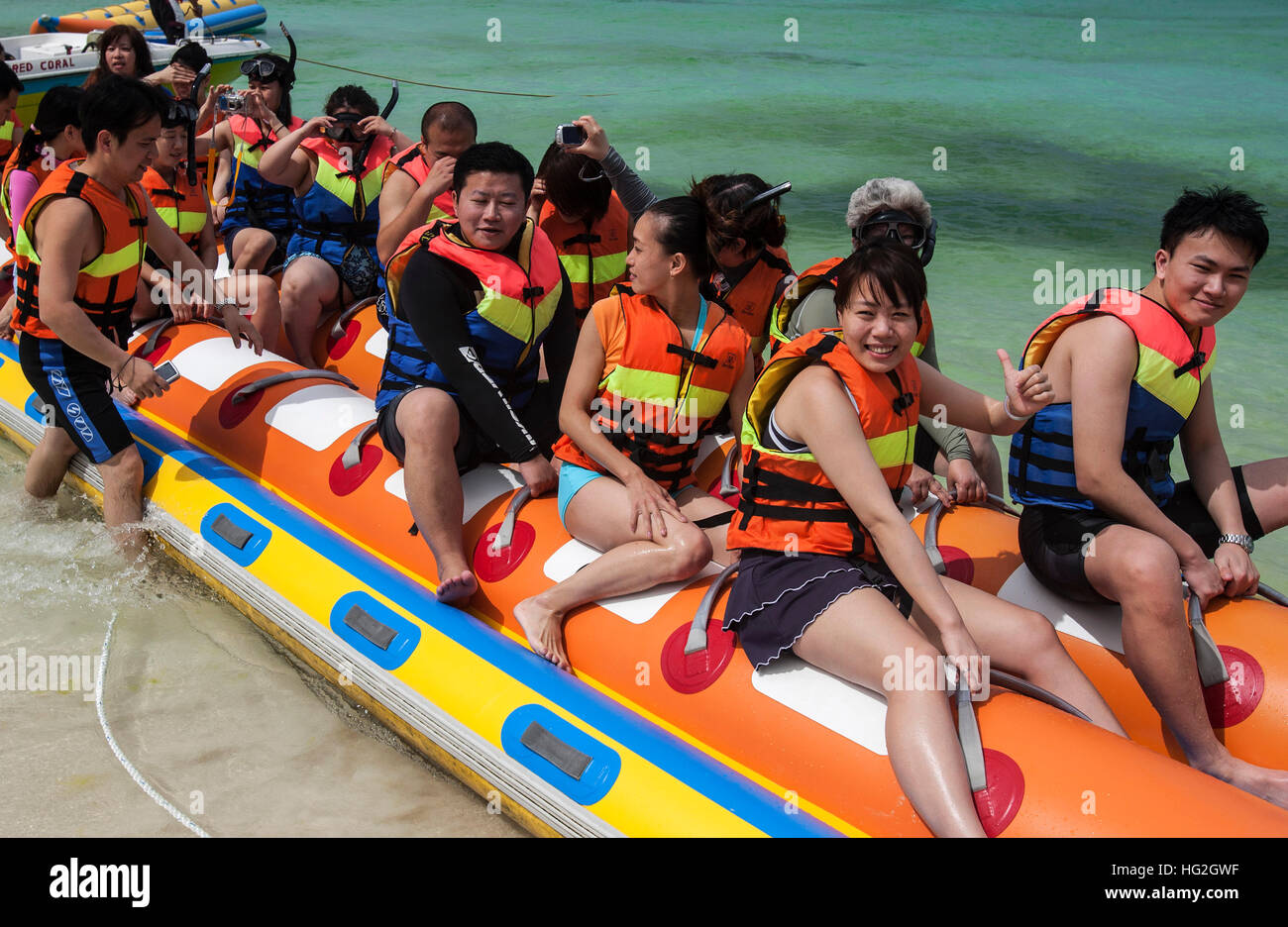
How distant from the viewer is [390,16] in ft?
69.2

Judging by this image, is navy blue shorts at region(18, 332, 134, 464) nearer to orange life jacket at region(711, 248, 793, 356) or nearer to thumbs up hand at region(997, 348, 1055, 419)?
orange life jacket at region(711, 248, 793, 356)

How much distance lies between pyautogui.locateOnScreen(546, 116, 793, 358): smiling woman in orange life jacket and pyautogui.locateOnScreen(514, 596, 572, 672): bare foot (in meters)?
0.91

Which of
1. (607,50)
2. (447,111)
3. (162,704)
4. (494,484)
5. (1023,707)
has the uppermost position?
(607,50)

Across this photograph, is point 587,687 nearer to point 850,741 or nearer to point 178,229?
point 850,741

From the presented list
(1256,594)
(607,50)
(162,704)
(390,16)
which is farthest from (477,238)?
(390,16)

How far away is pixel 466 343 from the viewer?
2.41 m

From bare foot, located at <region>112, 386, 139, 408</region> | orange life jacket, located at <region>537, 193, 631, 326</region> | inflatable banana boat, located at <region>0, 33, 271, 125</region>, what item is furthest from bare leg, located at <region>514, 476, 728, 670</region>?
inflatable banana boat, located at <region>0, 33, 271, 125</region>

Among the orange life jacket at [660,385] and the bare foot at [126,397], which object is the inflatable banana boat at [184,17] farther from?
the orange life jacket at [660,385]

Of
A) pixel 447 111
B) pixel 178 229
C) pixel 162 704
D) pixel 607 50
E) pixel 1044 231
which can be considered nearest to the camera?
pixel 162 704

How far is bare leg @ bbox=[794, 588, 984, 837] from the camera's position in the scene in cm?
166

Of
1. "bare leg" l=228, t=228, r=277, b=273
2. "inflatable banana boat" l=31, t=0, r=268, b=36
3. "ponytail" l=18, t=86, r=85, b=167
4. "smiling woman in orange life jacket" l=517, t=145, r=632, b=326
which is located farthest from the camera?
"inflatable banana boat" l=31, t=0, r=268, b=36

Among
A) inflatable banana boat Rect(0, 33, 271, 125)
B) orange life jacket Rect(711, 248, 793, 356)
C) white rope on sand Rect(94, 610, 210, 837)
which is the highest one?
inflatable banana boat Rect(0, 33, 271, 125)
